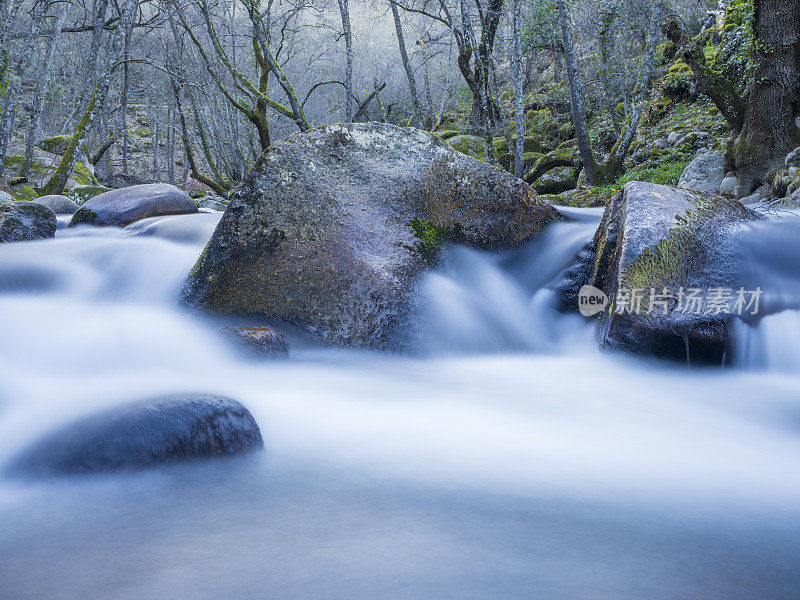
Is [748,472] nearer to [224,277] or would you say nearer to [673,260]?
[673,260]

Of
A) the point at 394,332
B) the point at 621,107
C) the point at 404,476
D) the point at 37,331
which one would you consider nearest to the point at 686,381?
the point at 394,332

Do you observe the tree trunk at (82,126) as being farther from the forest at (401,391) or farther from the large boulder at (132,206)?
the forest at (401,391)

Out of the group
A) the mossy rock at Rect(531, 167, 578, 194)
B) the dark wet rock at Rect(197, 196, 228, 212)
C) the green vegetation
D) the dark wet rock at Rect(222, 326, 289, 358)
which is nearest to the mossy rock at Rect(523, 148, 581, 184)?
the mossy rock at Rect(531, 167, 578, 194)

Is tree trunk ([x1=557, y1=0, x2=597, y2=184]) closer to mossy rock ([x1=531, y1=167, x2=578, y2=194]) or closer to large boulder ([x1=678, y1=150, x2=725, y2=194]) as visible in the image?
mossy rock ([x1=531, y1=167, x2=578, y2=194])

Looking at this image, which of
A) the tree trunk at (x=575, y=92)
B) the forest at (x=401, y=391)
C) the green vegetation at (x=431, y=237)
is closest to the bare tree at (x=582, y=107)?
the tree trunk at (x=575, y=92)

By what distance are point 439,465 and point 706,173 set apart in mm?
9356

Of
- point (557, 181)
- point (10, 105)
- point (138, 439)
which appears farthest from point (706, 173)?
point (10, 105)

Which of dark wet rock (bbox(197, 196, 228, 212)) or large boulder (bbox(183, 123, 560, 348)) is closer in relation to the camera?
large boulder (bbox(183, 123, 560, 348))

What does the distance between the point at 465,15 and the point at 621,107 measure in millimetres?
7021

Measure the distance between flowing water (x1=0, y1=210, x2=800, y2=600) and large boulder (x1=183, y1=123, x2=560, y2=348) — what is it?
24 centimetres

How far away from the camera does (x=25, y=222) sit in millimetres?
6410

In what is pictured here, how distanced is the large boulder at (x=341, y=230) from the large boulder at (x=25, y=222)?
10.1 feet

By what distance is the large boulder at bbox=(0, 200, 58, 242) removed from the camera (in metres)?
6.22

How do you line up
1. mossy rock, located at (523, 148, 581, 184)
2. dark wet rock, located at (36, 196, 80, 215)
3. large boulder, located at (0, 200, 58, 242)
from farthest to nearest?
mossy rock, located at (523, 148, 581, 184) < dark wet rock, located at (36, 196, 80, 215) < large boulder, located at (0, 200, 58, 242)
